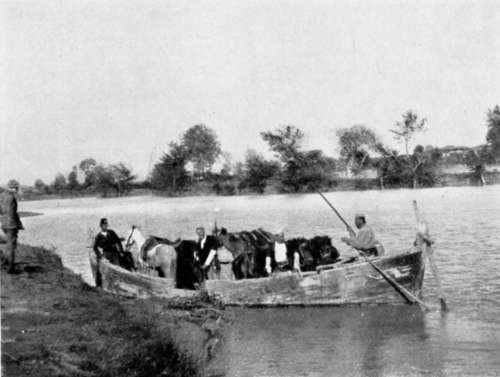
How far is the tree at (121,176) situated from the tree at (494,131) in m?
25.2

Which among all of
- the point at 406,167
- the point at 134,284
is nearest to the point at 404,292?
the point at 134,284

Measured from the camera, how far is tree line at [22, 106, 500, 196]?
5203 cm

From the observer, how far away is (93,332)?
9.51 meters

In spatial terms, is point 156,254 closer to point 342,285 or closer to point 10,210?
point 342,285

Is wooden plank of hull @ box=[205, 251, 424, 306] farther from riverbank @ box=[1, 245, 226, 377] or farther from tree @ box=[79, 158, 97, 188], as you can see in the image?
tree @ box=[79, 158, 97, 188]

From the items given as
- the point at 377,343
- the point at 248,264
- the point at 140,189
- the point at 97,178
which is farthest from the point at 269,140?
the point at 377,343

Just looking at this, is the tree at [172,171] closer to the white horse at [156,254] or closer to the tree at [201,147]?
the tree at [201,147]

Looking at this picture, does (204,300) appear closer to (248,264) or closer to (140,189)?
(248,264)

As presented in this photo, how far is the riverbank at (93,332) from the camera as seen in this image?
814cm

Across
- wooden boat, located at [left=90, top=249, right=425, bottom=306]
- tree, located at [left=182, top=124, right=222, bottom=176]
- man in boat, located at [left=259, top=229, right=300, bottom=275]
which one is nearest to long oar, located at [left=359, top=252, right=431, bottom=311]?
wooden boat, located at [left=90, top=249, right=425, bottom=306]

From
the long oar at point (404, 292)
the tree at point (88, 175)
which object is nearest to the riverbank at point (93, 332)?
the long oar at point (404, 292)

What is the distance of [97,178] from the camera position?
1994 inches

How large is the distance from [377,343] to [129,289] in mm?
6405

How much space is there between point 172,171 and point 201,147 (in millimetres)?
5589
